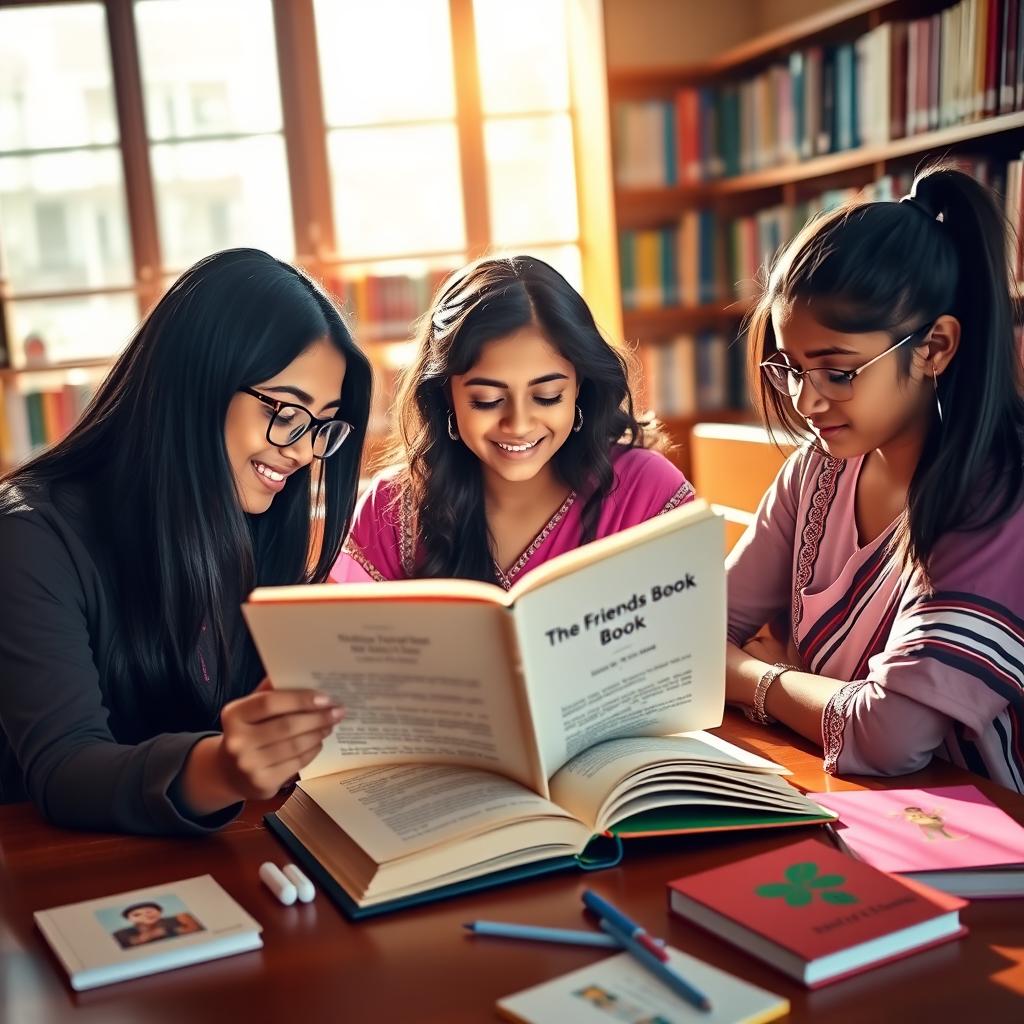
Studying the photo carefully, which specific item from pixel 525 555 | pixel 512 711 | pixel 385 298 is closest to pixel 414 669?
pixel 512 711

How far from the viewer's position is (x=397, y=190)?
14.2 ft

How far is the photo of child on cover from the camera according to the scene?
92 cm

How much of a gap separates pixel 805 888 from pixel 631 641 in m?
0.28

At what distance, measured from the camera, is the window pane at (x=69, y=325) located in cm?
412

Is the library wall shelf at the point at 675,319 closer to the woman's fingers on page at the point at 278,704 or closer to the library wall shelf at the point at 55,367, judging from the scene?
the library wall shelf at the point at 55,367

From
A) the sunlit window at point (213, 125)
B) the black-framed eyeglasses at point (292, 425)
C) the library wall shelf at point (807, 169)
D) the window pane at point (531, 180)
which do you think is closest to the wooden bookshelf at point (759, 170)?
the library wall shelf at point (807, 169)

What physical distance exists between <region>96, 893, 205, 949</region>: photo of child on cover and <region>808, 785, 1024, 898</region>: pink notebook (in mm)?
533

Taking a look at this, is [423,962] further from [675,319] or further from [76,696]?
[675,319]

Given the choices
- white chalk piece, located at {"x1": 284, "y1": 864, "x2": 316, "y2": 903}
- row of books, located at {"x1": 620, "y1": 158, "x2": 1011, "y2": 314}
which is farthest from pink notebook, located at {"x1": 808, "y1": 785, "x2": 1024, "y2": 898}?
row of books, located at {"x1": 620, "y1": 158, "x2": 1011, "y2": 314}

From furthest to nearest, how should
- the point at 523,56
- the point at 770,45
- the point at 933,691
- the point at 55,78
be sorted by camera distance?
the point at 523,56
the point at 55,78
the point at 770,45
the point at 933,691

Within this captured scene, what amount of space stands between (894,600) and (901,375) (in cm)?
26

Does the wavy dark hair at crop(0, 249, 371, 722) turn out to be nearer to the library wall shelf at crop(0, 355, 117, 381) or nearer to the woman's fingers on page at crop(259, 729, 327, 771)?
the woman's fingers on page at crop(259, 729, 327, 771)

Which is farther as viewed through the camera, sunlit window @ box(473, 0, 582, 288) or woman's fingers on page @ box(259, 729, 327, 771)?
sunlit window @ box(473, 0, 582, 288)

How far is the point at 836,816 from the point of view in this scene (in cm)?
105
